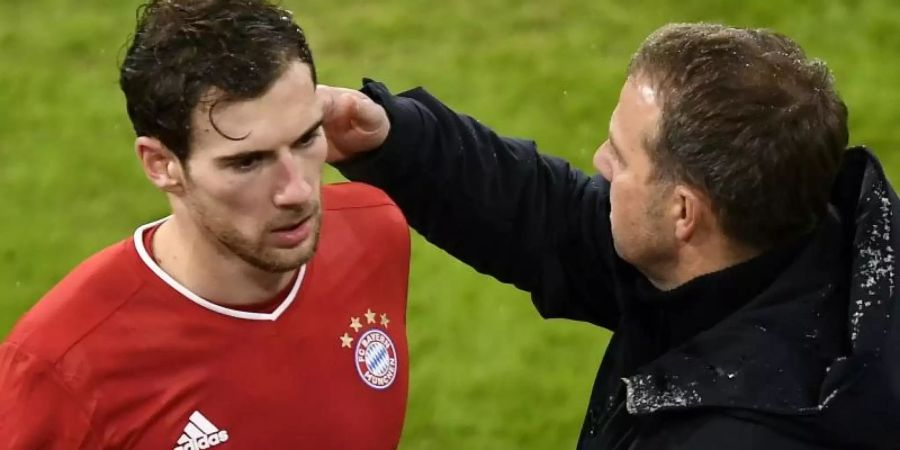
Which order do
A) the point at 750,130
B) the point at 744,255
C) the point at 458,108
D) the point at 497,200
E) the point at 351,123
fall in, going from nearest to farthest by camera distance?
the point at 750,130
the point at 744,255
the point at 351,123
the point at 497,200
the point at 458,108

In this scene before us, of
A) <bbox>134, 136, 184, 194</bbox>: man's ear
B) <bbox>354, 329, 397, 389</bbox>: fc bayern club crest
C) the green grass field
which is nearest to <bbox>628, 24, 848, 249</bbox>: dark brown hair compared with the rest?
<bbox>354, 329, 397, 389</bbox>: fc bayern club crest

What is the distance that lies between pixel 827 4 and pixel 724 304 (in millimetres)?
3745

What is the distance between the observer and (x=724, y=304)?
68.7 inches

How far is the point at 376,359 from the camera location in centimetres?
201

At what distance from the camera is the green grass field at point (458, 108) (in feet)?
11.8

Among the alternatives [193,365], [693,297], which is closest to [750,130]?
[693,297]

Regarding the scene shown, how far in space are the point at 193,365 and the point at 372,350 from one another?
0.34 metres

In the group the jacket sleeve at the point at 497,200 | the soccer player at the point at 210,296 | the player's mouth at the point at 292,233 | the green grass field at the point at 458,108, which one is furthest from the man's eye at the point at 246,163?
the green grass field at the point at 458,108

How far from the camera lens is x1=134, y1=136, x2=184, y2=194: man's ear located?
69.2 inches

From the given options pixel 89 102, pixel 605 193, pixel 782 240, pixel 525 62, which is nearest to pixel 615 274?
pixel 605 193

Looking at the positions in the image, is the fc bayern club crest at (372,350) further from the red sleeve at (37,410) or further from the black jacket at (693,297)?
the red sleeve at (37,410)

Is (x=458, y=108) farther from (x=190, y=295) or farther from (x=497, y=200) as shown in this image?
(x=190, y=295)

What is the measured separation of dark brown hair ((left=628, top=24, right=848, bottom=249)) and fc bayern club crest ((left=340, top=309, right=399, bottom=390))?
61 centimetres

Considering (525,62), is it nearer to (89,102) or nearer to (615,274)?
(89,102)
